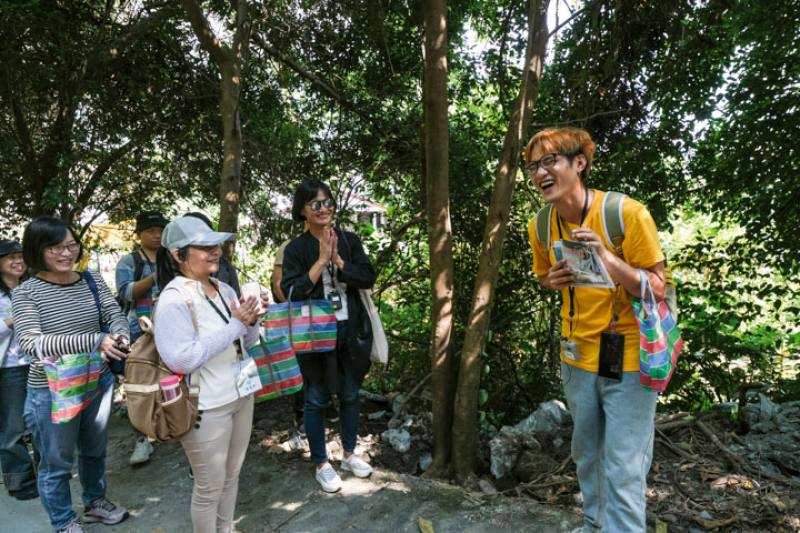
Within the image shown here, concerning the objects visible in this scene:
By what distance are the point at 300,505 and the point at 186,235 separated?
1992 millimetres

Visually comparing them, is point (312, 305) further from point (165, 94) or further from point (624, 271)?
point (165, 94)

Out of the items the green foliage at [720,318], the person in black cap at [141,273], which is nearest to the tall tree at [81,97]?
the person in black cap at [141,273]

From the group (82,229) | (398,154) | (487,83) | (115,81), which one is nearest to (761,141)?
(487,83)

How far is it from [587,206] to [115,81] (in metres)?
5.97

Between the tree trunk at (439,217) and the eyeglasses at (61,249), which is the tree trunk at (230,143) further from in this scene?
the tree trunk at (439,217)

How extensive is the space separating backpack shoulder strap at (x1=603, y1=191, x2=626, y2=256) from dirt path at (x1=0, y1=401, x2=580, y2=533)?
5.60ft

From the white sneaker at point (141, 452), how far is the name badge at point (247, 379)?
91.4 inches

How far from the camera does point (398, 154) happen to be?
5398 mm

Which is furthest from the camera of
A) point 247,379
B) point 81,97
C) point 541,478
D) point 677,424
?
point 81,97

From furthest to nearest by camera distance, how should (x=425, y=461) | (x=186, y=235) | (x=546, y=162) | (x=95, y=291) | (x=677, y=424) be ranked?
(x=425, y=461), (x=677, y=424), (x=95, y=291), (x=186, y=235), (x=546, y=162)

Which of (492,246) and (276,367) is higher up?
(492,246)

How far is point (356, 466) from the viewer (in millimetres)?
3662

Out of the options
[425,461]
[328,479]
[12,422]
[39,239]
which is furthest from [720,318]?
[12,422]

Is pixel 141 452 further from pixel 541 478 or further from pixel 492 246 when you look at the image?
pixel 492 246
